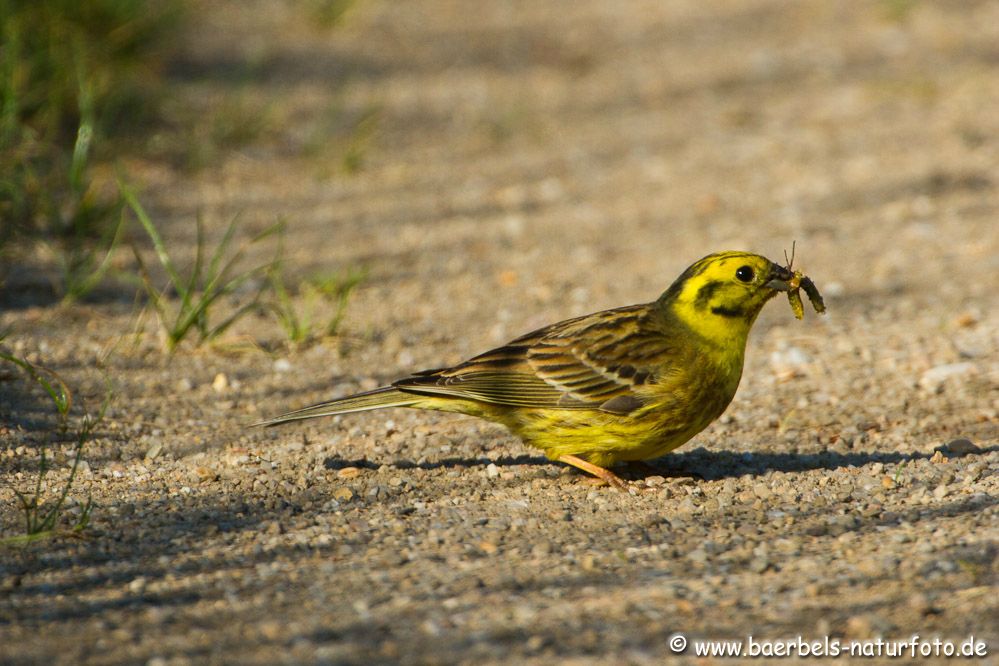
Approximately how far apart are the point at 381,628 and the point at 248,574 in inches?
22.6

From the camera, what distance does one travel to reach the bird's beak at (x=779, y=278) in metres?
4.89

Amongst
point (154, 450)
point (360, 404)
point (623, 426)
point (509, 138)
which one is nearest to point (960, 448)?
point (623, 426)

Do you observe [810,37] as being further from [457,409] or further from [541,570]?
[541,570]

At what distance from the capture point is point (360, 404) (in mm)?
4840

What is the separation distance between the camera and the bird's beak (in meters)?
4.89

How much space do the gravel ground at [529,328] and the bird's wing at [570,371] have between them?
13.3 inches

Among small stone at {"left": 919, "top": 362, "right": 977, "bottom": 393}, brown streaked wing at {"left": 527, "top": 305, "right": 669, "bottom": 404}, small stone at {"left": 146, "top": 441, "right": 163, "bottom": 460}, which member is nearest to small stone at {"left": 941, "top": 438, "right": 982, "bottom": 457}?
small stone at {"left": 919, "top": 362, "right": 977, "bottom": 393}

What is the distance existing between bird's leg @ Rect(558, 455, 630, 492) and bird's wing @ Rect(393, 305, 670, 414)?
0.22m

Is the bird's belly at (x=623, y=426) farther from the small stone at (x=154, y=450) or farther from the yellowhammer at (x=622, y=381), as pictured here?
the small stone at (x=154, y=450)

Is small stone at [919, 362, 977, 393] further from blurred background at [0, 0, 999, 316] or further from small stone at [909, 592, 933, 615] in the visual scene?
small stone at [909, 592, 933, 615]

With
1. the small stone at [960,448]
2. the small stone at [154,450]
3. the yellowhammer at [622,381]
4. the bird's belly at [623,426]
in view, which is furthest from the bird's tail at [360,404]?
the small stone at [960,448]

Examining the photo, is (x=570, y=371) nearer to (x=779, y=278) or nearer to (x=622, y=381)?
(x=622, y=381)

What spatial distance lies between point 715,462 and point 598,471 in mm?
561

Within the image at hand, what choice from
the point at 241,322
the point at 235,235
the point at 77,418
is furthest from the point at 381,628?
the point at 235,235
